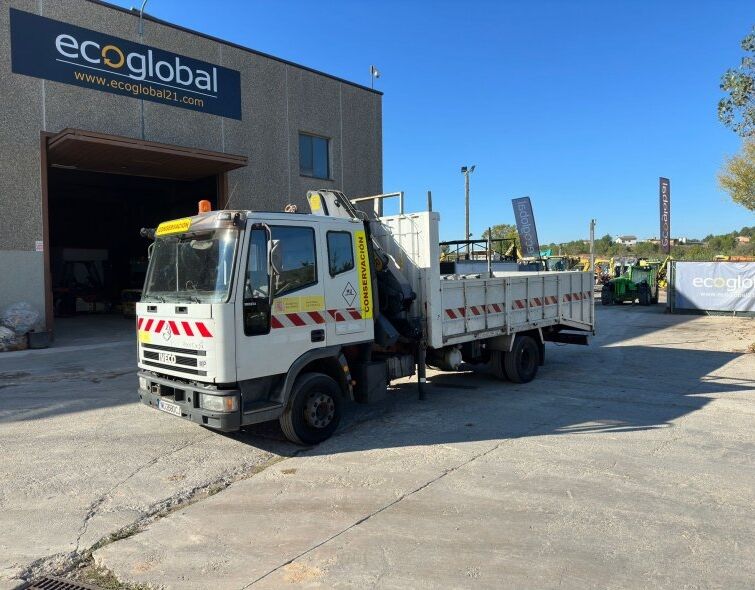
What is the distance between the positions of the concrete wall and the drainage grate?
11989mm

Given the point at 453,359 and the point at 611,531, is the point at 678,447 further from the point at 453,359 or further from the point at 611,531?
the point at 453,359

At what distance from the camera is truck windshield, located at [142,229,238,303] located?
535 centimetres

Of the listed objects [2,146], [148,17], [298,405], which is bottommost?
[298,405]

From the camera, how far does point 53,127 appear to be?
46.6 feet

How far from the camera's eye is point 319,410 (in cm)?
611

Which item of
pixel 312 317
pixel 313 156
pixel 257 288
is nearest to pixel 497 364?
pixel 312 317

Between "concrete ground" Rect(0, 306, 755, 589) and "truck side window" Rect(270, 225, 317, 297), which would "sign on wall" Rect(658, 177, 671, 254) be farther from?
"truck side window" Rect(270, 225, 317, 297)

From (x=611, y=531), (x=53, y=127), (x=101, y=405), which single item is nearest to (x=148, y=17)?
(x=53, y=127)

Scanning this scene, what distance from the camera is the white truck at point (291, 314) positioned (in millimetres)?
5316

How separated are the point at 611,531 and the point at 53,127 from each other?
1566 cm

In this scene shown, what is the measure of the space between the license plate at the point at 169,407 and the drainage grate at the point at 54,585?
2177 mm

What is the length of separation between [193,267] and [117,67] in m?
12.4

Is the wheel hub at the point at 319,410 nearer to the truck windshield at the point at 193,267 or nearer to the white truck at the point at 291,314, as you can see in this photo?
the white truck at the point at 291,314

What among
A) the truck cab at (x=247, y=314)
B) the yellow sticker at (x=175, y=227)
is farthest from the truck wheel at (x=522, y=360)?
the yellow sticker at (x=175, y=227)
